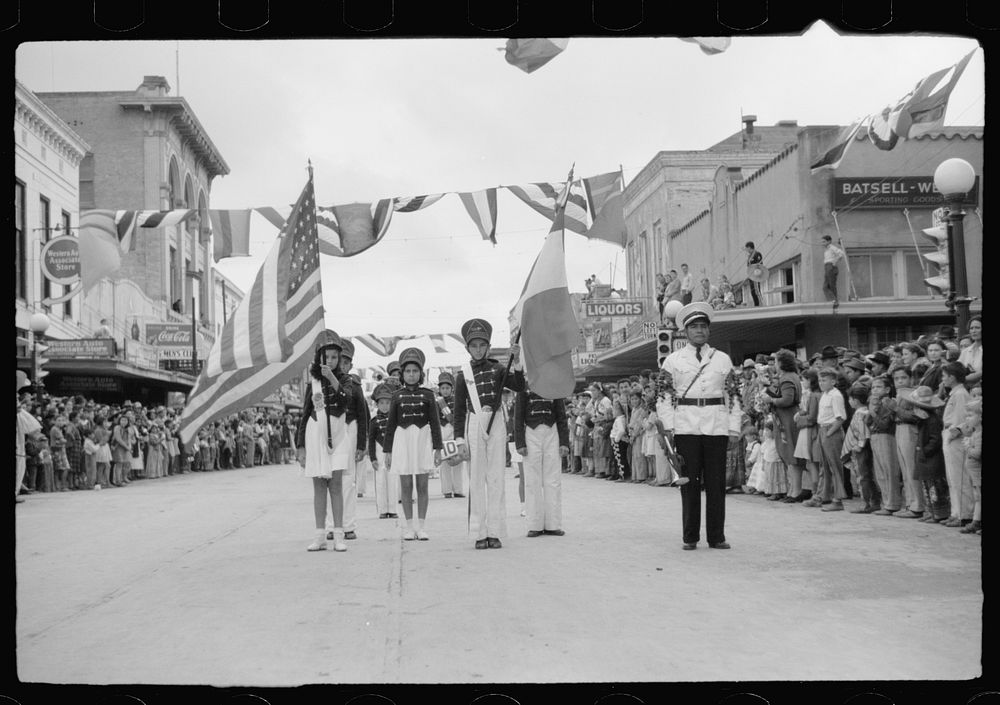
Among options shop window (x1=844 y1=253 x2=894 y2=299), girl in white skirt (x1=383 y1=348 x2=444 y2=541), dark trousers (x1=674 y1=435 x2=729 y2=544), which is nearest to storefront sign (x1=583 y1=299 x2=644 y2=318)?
shop window (x1=844 y1=253 x2=894 y2=299)

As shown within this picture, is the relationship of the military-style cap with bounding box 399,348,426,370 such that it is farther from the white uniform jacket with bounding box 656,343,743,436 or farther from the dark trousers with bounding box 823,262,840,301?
the dark trousers with bounding box 823,262,840,301

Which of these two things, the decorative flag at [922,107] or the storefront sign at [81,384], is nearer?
the decorative flag at [922,107]

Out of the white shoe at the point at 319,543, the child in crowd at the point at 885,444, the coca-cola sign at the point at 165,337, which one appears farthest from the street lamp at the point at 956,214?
the coca-cola sign at the point at 165,337

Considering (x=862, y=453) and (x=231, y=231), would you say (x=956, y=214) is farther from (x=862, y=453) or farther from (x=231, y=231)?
(x=231, y=231)

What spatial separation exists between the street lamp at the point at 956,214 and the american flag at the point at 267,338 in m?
6.42

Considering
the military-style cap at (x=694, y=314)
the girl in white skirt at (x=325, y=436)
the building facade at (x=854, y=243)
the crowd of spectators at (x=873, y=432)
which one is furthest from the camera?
the building facade at (x=854, y=243)

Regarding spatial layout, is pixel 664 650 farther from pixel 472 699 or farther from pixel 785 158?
Result: pixel 785 158

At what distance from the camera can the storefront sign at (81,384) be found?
1473 inches

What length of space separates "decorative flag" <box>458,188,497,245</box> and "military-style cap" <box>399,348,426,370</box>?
231 inches

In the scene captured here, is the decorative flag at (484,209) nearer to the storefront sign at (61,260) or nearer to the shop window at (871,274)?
the storefront sign at (61,260)

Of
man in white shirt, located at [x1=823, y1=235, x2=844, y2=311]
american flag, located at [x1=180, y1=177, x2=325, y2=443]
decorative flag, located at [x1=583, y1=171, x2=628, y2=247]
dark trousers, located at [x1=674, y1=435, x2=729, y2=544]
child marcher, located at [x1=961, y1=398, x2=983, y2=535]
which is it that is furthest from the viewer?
man in white shirt, located at [x1=823, y1=235, x2=844, y2=311]

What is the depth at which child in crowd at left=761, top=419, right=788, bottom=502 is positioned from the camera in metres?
15.5

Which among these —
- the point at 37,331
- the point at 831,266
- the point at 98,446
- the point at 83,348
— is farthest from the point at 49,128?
the point at 831,266
